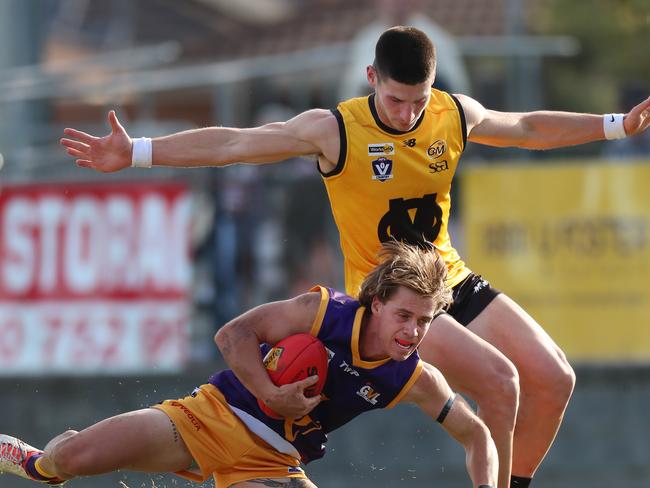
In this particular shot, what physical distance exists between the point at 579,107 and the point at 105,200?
8.04 m

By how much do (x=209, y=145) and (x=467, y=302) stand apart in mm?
1606

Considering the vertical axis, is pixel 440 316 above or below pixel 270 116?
below

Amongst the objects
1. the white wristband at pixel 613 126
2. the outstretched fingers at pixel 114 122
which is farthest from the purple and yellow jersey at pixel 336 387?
the white wristband at pixel 613 126

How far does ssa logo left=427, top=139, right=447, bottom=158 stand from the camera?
7219 millimetres

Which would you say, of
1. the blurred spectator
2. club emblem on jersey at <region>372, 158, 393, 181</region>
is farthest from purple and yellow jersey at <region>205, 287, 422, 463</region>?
the blurred spectator

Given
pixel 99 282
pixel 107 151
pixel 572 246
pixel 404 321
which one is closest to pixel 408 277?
pixel 404 321

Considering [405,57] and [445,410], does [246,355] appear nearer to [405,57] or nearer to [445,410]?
[445,410]

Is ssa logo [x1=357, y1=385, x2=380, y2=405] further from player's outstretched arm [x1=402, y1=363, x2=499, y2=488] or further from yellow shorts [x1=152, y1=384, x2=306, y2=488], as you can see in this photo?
yellow shorts [x1=152, y1=384, x2=306, y2=488]

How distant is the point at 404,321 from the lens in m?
6.54

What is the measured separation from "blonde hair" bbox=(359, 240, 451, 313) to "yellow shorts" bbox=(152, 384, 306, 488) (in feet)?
2.84

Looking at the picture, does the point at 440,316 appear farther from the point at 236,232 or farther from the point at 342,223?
the point at 236,232

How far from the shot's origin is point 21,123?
13250mm

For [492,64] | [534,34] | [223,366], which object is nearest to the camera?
[223,366]

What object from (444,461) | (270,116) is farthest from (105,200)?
(444,461)
